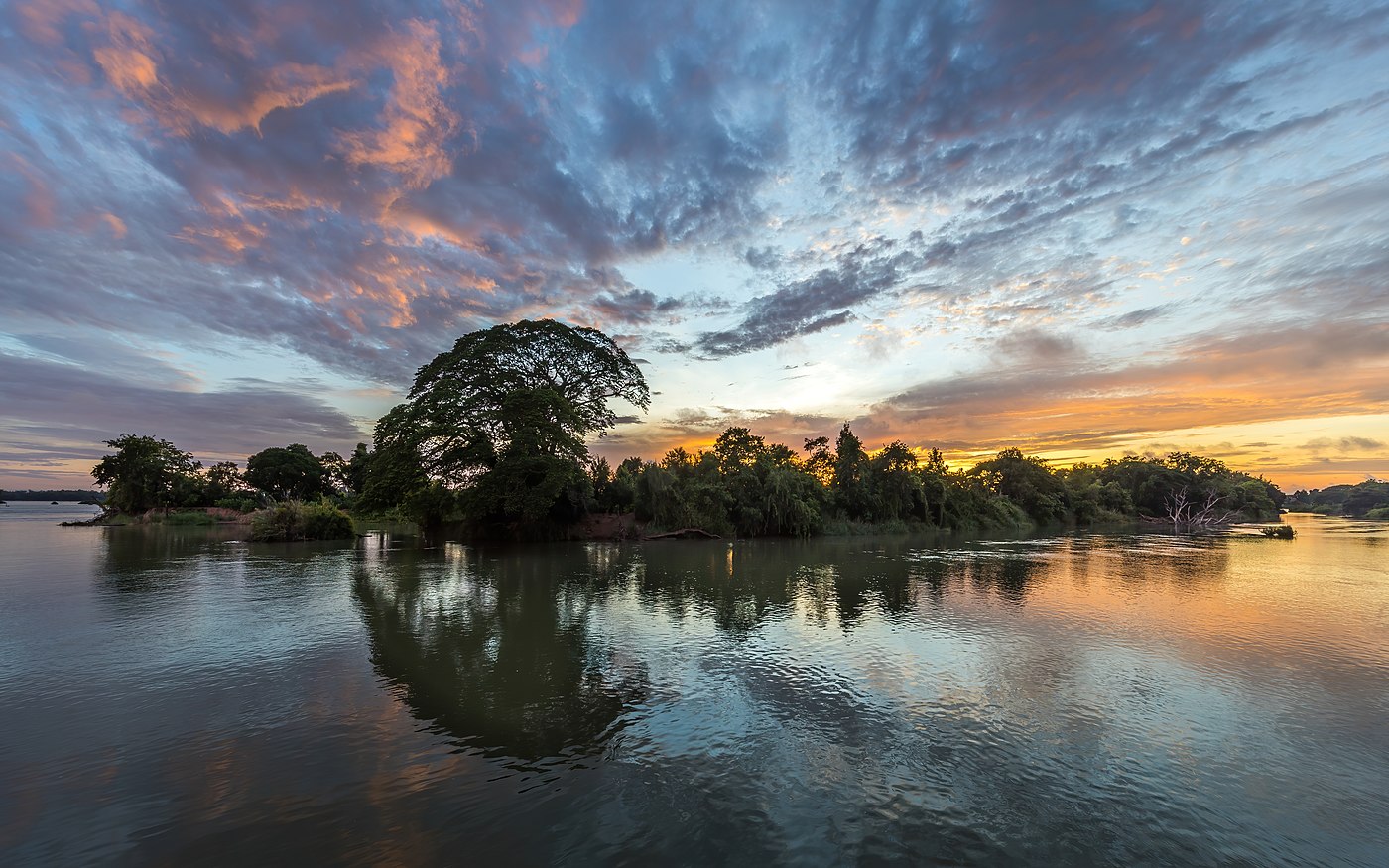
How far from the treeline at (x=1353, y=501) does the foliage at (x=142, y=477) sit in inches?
6293

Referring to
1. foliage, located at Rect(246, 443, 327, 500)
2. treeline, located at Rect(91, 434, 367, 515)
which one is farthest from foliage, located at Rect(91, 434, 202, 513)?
foliage, located at Rect(246, 443, 327, 500)

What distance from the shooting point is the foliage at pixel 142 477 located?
57.3m

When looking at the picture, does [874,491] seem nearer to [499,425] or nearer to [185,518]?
[499,425]

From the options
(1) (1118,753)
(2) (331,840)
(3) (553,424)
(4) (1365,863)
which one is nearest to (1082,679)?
(1) (1118,753)

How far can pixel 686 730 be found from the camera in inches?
290

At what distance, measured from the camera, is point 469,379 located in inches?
1478

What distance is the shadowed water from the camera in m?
5.08

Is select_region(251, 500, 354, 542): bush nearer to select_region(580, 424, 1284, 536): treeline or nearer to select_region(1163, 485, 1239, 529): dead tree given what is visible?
select_region(580, 424, 1284, 536): treeline

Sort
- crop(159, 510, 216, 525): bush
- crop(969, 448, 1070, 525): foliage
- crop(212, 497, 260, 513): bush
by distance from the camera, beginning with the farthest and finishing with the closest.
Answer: crop(969, 448, 1070, 525): foliage < crop(212, 497, 260, 513): bush < crop(159, 510, 216, 525): bush

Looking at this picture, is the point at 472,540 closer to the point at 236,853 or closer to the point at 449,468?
the point at 449,468

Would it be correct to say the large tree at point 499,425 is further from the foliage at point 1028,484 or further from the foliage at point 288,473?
the foliage at point 1028,484

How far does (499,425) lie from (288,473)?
53567mm

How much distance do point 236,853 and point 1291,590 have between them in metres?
28.8

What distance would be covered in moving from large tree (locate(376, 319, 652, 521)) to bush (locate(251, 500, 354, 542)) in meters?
5.60
